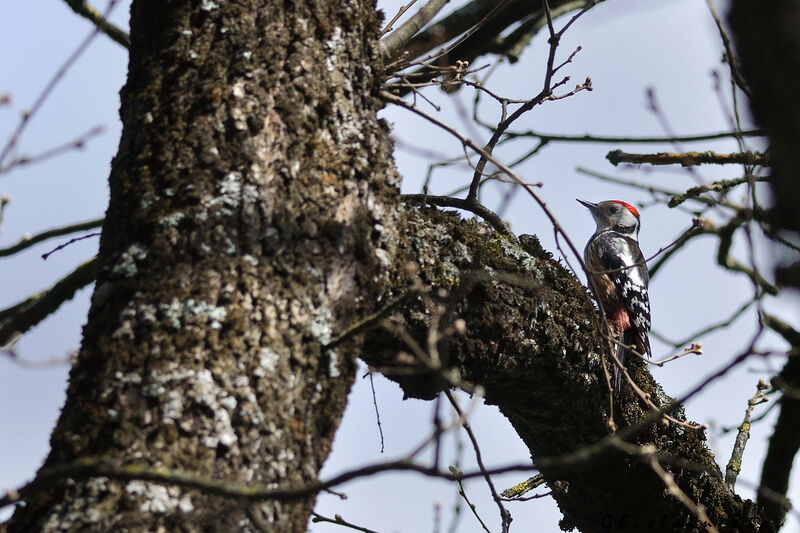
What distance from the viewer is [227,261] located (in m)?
1.66

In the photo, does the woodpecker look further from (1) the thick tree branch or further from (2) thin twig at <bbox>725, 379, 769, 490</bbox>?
(2) thin twig at <bbox>725, 379, 769, 490</bbox>

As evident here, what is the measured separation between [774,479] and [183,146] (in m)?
2.20

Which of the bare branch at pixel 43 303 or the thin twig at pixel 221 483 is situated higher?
the bare branch at pixel 43 303

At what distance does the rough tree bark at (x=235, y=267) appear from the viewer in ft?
4.86

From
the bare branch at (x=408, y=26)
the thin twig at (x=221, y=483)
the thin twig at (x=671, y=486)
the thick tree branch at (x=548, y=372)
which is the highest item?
the bare branch at (x=408, y=26)

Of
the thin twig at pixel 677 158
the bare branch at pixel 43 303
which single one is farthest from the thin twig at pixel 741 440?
the bare branch at pixel 43 303

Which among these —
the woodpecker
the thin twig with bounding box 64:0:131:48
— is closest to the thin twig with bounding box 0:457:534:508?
the woodpecker

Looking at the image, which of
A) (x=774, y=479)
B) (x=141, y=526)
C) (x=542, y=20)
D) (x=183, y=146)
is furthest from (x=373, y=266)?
(x=542, y=20)

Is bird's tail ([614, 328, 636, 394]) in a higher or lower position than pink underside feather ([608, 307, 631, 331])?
lower

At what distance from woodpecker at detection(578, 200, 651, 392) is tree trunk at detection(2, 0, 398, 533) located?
43.9 inches

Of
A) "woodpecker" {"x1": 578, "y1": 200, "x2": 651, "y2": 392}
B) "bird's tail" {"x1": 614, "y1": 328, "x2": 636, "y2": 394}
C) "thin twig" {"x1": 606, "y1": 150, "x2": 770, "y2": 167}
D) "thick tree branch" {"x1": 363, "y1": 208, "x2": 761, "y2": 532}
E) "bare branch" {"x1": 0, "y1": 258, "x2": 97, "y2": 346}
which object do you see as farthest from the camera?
"woodpecker" {"x1": 578, "y1": 200, "x2": 651, "y2": 392}

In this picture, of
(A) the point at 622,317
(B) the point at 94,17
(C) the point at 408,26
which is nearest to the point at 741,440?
(A) the point at 622,317

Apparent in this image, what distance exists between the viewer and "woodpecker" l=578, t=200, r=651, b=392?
461 cm

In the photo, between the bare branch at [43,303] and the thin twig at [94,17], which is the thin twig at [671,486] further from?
the thin twig at [94,17]
